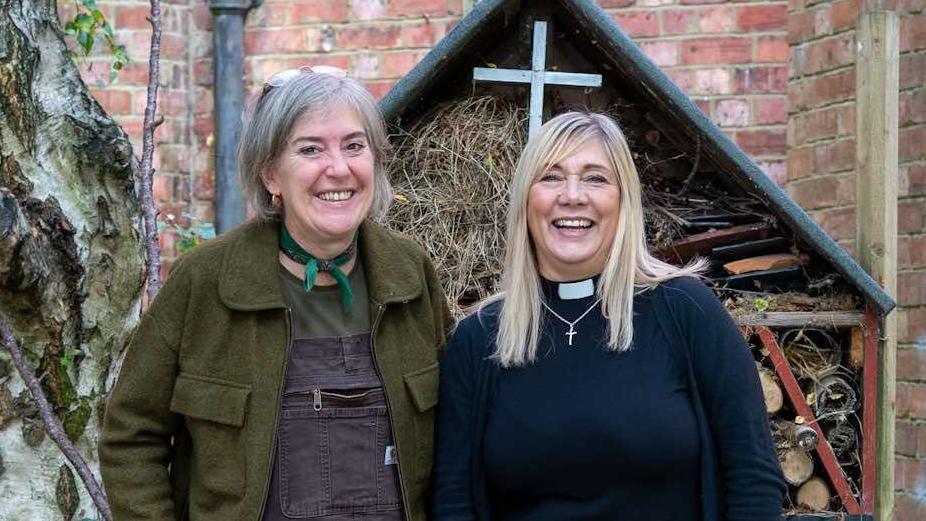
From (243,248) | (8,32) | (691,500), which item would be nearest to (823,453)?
(691,500)

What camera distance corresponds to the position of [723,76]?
436cm

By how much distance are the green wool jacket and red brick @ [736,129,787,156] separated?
2368 millimetres

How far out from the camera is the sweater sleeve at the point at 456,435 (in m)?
2.29

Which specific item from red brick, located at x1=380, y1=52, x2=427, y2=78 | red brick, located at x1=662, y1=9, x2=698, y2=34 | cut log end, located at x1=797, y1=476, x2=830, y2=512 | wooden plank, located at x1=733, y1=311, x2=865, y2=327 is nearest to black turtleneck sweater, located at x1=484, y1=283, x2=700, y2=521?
wooden plank, located at x1=733, y1=311, x2=865, y2=327

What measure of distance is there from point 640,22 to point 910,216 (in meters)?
1.11

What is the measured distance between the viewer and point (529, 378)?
2295 mm

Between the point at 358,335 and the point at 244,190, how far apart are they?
1.14ft

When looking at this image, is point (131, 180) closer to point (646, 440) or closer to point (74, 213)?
point (74, 213)

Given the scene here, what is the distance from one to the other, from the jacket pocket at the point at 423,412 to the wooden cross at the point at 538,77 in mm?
1031

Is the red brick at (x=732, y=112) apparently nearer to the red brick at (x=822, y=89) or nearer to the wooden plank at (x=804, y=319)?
the red brick at (x=822, y=89)

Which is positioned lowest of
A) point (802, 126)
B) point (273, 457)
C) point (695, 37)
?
point (273, 457)

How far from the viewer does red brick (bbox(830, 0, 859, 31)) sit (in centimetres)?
418

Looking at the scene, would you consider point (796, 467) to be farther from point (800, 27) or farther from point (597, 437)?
point (800, 27)

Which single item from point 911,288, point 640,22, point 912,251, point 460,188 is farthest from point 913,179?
point 460,188
